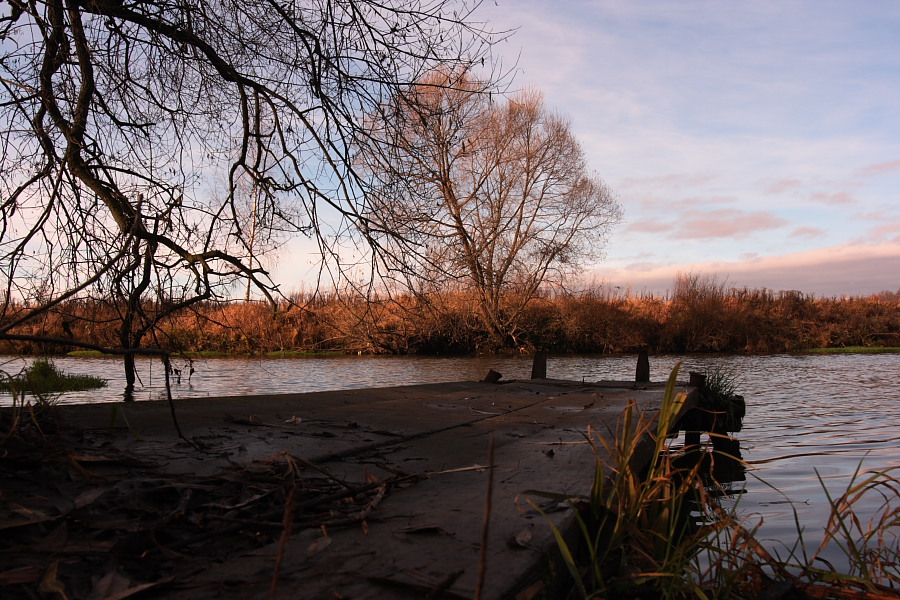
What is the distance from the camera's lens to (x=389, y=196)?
536 cm

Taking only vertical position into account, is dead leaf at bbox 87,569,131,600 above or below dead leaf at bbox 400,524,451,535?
below

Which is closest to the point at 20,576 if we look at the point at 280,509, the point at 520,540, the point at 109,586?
the point at 109,586

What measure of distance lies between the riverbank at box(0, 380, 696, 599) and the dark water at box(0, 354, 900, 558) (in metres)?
0.84

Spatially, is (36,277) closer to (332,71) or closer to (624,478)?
(332,71)

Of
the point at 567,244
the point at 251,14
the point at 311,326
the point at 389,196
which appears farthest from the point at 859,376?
the point at 311,326

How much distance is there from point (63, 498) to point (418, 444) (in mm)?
1835

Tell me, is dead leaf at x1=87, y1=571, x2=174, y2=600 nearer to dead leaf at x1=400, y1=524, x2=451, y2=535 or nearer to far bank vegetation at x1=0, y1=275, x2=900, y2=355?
dead leaf at x1=400, y1=524, x2=451, y2=535

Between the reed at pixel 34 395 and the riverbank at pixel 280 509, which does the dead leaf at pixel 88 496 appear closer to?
the riverbank at pixel 280 509

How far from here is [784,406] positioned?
971 cm

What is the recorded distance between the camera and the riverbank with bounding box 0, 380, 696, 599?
1.55m

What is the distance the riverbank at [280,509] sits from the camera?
155 centimetres

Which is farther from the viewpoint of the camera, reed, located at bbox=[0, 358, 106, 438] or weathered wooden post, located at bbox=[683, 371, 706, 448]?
weathered wooden post, located at bbox=[683, 371, 706, 448]

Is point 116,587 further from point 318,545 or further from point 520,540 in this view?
point 520,540

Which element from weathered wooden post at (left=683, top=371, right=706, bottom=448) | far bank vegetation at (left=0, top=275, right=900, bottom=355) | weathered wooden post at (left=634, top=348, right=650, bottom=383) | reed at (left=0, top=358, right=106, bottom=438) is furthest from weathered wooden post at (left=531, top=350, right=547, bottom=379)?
far bank vegetation at (left=0, top=275, right=900, bottom=355)
